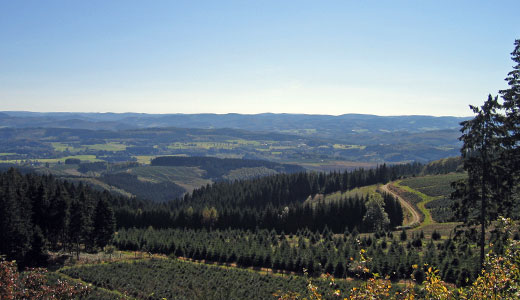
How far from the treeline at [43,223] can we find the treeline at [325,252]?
13.9 meters

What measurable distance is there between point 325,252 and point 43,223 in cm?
5864

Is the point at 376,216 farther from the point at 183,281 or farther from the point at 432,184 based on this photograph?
the point at 432,184

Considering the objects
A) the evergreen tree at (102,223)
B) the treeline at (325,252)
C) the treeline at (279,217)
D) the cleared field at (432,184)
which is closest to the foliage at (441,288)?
the treeline at (325,252)

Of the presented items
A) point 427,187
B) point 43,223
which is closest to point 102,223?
point 43,223

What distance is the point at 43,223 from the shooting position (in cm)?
8106

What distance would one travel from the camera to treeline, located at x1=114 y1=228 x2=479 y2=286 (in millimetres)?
58884

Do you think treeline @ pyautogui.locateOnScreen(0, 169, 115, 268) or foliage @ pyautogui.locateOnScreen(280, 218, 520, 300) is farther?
treeline @ pyautogui.locateOnScreen(0, 169, 115, 268)

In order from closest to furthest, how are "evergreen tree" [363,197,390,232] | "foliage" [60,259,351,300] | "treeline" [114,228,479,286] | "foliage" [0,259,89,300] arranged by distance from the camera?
"foliage" [0,259,89,300] < "foliage" [60,259,351,300] < "treeline" [114,228,479,286] < "evergreen tree" [363,197,390,232]

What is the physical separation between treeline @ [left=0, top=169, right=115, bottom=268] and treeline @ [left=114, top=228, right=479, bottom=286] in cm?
1394

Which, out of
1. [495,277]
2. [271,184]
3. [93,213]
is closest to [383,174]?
[271,184]

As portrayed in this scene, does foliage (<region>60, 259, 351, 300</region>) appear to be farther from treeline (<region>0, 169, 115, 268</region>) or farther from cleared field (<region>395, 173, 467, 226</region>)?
cleared field (<region>395, 173, 467, 226</region>)

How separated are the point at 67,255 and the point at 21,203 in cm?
1417

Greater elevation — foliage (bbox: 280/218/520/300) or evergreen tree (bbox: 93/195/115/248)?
foliage (bbox: 280/218/520/300)

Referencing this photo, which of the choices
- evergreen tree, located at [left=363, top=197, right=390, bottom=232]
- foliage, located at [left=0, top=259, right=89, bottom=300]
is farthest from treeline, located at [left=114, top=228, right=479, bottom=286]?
foliage, located at [left=0, top=259, right=89, bottom=300]
